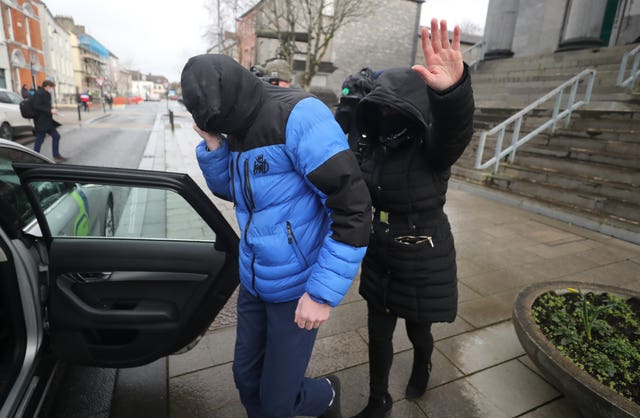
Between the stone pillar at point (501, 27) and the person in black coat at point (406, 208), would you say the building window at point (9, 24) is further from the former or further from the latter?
the person in black coat at point (406, 208)

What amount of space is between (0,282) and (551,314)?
10.8 feet

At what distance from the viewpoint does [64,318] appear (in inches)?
75.2

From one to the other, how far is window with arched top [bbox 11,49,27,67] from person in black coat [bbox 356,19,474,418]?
43127 mm

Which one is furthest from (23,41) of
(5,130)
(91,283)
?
(91,283)

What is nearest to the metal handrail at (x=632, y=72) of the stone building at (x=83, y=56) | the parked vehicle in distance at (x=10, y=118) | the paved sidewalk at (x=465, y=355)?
the paved sidewalk at (x=465, y=355)

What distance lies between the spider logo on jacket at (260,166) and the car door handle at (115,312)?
45.3 inches

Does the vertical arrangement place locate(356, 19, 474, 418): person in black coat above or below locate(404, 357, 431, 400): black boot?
above

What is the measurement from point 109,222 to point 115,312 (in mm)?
1285

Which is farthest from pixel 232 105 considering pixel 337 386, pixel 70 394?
Result: pixel 70 394

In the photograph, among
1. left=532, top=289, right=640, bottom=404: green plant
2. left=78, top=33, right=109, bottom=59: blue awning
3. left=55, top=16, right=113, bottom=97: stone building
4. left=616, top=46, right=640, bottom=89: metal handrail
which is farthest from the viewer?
left=78, top=33, right=109, bottom=59: blue awning

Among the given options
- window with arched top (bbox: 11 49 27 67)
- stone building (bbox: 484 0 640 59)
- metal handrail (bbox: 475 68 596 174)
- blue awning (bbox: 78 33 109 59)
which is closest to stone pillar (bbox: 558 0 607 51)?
stone building (bbox: 484 0 640 59)

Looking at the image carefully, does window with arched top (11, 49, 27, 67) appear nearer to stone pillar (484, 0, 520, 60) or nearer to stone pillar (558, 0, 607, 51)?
stone pillar (484, 0, 520, 60)

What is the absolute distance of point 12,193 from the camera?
80.7 inches

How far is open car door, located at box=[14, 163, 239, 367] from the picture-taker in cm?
185
